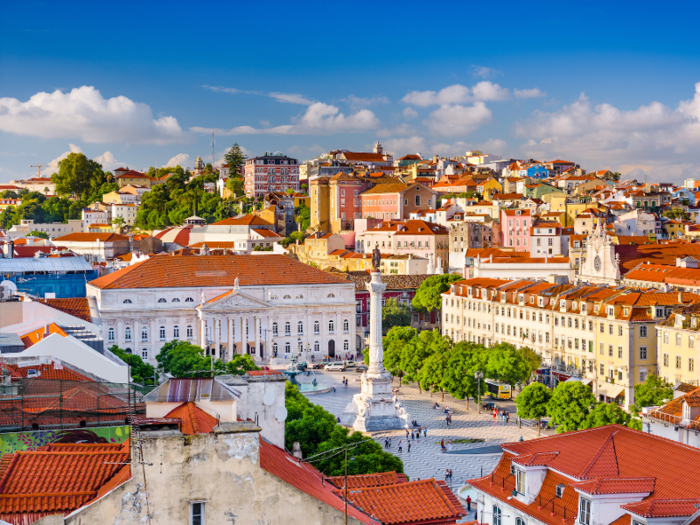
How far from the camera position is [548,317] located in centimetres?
6675

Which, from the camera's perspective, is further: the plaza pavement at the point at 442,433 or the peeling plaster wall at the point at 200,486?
the plaza pavement at the point at 442,433

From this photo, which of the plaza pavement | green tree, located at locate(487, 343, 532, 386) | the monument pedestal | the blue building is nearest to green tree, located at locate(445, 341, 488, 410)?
green tree, located at locate(487, 343, 532, 386)

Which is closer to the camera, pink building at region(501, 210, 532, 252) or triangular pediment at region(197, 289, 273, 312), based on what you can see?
triangular pediment at region(197, 289, 273, 312)

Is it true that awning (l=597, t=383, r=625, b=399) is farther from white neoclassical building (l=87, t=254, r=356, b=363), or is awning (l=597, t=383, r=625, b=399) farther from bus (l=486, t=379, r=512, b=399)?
white neoclassical building (l=87, t=254, r=356, b=363)

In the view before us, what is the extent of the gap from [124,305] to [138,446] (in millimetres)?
72160

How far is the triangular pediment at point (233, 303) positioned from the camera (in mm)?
81812

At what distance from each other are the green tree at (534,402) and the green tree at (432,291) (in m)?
41.2

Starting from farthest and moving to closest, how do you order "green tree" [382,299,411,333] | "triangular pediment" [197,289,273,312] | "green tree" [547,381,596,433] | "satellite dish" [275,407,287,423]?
"green tree" [382,299,411,333], "triangular pediment" [197,289,273,312], "green tree" [547,381,596,433], "satellite dish" [275,407,287,423]

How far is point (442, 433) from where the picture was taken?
52562 millimetres

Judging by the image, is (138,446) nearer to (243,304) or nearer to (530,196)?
(243,304)

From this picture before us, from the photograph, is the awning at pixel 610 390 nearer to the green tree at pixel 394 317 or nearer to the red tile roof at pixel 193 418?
the green tree at pixel 394 317

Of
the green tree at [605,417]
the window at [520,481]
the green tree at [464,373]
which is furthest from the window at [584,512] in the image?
the green tree at [464,373]

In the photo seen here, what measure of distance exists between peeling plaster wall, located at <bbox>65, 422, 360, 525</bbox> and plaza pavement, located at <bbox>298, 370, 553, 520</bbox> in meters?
30.1

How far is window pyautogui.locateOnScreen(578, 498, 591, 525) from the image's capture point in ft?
66.8
